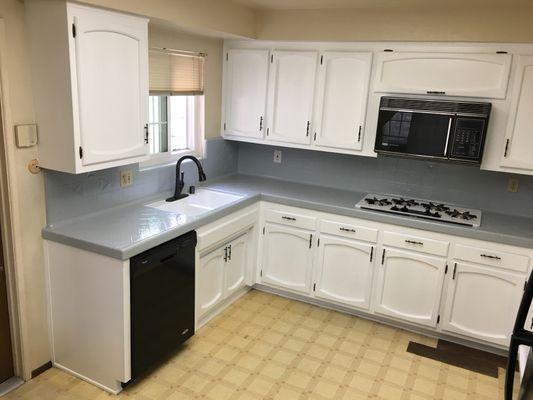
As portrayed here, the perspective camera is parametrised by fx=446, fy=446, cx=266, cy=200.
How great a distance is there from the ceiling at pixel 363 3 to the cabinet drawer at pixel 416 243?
156cm

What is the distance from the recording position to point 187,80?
11.6 ft

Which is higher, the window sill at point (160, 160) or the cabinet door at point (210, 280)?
the window sill at point (160, 160)

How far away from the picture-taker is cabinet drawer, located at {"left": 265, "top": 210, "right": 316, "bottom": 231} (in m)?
3.50

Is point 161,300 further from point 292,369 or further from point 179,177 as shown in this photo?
point 179,177

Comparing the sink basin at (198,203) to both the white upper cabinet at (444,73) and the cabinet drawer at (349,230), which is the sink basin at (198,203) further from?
the white upper cabinet at (444,73)

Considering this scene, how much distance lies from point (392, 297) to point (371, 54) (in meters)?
1.80

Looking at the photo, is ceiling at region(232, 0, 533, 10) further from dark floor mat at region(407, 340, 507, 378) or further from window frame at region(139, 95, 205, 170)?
dark floor mat at region(407, 340, 507, 378)

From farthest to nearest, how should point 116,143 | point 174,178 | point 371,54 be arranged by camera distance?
1. point 174,178
2. point 371,54
3. point 116,143

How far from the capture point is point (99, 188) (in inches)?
111

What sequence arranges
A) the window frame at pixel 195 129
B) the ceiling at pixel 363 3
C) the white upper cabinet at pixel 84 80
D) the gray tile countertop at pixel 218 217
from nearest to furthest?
the white upper cabinet at pixel 84 80, the gray tile countertop at pixel 218 217, the ceiling at pixel 363 3, the window frame at pixel 195 129

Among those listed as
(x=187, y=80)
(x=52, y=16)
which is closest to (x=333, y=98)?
(x=187, y=80)

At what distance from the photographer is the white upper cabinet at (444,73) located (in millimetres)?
2965

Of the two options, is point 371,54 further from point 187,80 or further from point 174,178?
point 174,178

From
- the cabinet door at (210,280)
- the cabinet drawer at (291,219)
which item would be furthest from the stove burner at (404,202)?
the cabinet door at (210,280)
